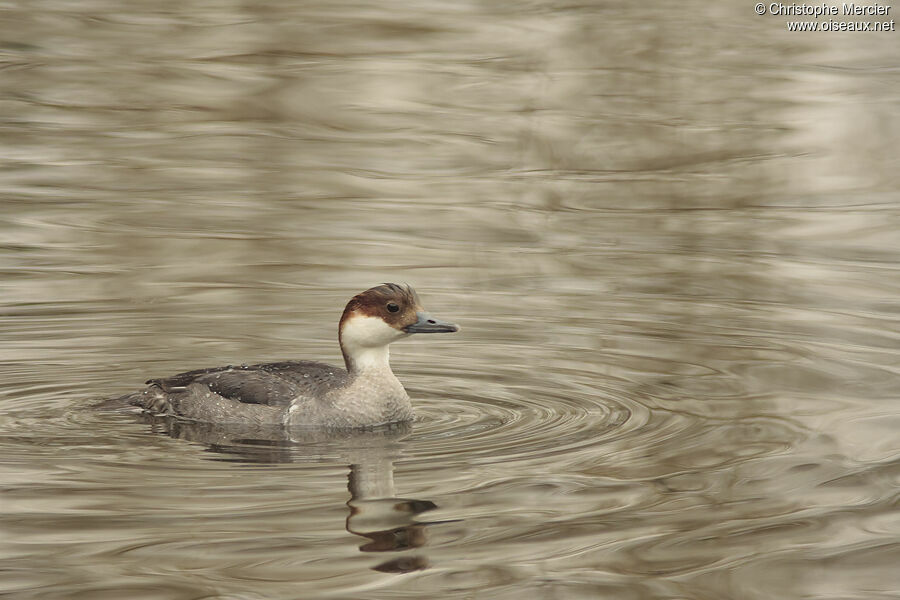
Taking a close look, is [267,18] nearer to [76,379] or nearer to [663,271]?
[663,271]

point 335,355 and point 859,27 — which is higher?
point 859,27

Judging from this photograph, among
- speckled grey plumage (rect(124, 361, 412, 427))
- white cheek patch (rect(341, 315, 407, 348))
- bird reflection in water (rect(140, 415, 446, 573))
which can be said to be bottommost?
bird reflection in water (rect(140, 415, 446, 573))

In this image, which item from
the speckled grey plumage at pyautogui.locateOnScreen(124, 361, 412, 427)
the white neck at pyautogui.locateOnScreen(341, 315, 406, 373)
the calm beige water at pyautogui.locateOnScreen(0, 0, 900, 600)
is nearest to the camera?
the calm beige water at pyautogui.locateOnScreen(0, 0, 900, 600)

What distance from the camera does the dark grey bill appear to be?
909cm

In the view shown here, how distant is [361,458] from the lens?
8.19 m

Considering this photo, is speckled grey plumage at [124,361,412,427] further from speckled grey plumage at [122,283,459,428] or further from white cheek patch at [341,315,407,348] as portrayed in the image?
white cheek patch at [341,315,407,348]

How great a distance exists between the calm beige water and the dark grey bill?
1.65 ft

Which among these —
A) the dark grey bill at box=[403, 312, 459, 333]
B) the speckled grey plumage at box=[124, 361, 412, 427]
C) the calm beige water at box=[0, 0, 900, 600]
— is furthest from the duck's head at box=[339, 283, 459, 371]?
the calm beige water at box=[0, 0, 900, 600]

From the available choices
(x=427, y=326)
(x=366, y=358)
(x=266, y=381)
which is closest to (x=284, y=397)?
(x=266, y=381)

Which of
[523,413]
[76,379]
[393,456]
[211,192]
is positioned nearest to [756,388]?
[523,413]

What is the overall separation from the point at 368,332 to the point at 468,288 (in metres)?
2.86

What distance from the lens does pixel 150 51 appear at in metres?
18.3

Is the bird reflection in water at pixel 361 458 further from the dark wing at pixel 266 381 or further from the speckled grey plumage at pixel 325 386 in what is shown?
the dark wing at pixel 266 381

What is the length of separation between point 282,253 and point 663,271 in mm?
3093
